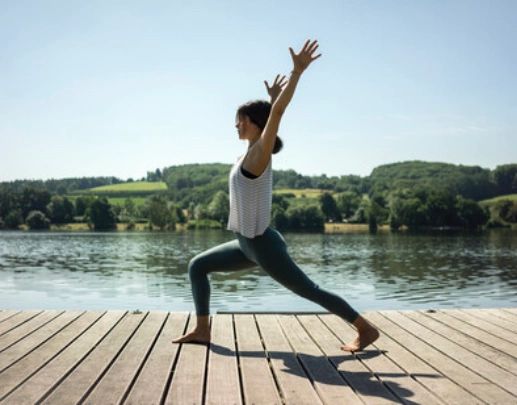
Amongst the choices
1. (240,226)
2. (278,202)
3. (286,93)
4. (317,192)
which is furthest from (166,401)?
(317,192)

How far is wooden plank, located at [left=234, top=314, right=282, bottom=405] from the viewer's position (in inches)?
139

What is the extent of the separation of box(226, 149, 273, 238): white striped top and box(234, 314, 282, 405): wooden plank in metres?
0.92

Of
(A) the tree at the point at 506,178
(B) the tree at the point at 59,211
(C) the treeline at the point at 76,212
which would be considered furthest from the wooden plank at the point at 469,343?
(A) the tree at the point at 506,178

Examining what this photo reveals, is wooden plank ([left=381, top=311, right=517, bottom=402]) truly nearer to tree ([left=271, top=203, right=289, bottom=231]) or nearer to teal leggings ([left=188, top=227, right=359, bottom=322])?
teal leggings ([left=188, top=227, right=359, bottom=322])

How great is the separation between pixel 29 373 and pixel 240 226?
178 centimetres

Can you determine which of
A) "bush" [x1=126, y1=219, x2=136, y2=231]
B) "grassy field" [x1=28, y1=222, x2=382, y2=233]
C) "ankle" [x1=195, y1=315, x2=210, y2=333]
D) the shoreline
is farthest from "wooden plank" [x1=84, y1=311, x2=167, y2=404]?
"bush" [x1=126, y1=219, x2=136, y2=231]

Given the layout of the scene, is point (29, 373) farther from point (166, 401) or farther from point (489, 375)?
point (489, 375)

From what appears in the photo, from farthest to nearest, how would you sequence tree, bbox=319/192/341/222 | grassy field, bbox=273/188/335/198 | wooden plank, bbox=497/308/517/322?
1. grassy field, bbox=273/188/335/198
2. tree, bbox=319/192/341/222
3. wooden plank, bbox=497/308/517/322

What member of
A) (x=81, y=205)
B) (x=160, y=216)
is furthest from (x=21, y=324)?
(x=81, y=205)

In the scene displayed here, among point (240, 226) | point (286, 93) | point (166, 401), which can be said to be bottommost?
point (166, 401)

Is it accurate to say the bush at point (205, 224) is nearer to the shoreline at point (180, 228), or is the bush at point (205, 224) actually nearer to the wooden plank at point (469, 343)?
the shoreline at point (180, 228)

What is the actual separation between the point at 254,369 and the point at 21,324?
2627 mm

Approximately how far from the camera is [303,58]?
4.20 meters

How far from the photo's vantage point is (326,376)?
13.1ft
